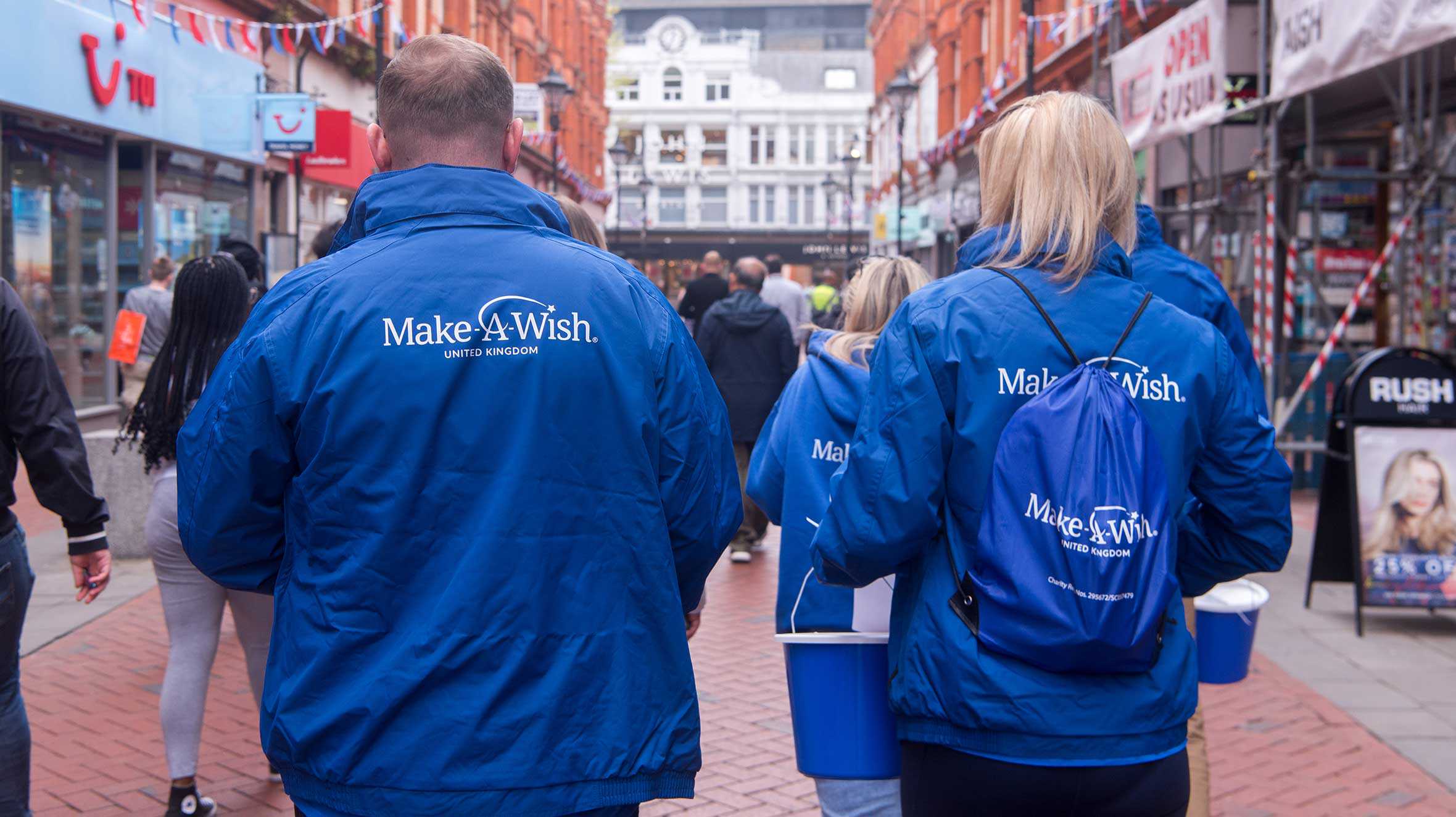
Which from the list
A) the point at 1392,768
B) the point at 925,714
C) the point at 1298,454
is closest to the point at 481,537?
the point at 925,714

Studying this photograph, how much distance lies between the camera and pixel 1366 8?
7.91 metres

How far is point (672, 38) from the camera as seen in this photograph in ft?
289

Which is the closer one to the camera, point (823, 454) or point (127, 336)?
point (823, 454)

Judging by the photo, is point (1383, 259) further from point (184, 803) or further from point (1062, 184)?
point (184, 803)

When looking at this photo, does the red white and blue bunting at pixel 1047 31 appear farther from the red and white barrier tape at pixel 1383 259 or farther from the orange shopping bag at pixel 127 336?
the orange shopping bag at pixel 127 336

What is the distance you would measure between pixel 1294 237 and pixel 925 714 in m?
12.5

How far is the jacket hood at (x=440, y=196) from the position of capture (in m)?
2.19

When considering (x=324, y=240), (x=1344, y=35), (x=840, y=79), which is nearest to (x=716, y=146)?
(x=840, y=79)

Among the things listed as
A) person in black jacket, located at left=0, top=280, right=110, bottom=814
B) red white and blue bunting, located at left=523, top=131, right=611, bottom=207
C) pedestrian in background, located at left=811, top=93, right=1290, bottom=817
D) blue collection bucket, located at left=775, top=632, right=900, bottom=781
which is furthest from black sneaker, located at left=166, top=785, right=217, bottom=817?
red white and blue bunting, located at left=523, top=131, right=611, bottom=207

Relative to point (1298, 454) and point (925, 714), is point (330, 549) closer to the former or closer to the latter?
point (925, 714)

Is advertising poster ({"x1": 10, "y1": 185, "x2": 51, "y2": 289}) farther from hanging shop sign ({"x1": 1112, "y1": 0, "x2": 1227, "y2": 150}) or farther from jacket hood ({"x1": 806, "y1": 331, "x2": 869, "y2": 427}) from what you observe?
jacket hood ({"x1": 806, "y1": 331, "x2": 869, "y2": 427})

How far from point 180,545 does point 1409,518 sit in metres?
5.81

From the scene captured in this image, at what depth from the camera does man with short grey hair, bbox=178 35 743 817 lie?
6.59 ft

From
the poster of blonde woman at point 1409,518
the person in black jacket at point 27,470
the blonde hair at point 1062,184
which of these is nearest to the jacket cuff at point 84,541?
the person in black jacket at point 27,470
